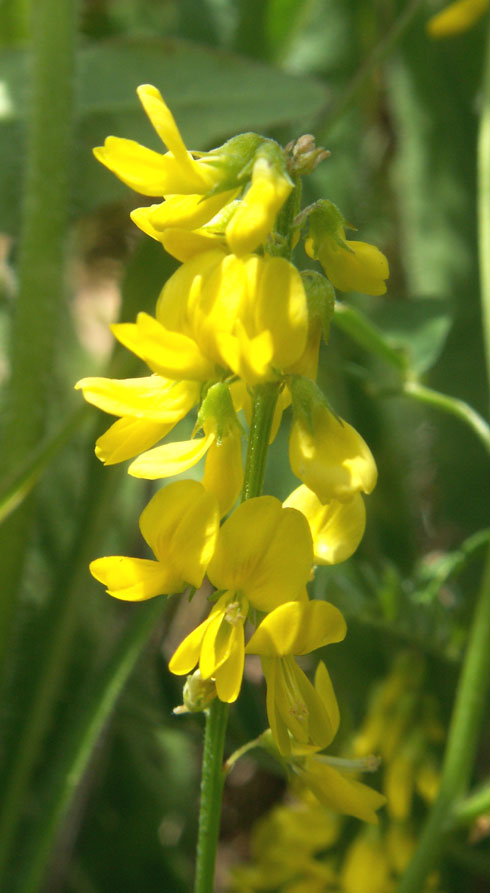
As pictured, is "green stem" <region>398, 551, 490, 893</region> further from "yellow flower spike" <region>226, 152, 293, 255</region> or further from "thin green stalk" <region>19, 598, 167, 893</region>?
"yellow flower spike" <region>226, 152, 293, 255</region>

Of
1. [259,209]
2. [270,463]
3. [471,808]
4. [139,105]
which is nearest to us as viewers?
[259,209]

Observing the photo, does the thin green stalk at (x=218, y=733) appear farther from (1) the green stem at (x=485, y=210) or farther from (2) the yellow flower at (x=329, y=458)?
(1) the green stem at (x=485, y=210)

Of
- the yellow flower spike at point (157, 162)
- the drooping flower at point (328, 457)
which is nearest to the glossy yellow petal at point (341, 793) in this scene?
the drooping flower at point (328, 457)

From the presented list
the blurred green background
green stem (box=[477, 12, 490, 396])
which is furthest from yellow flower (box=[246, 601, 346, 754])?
green stem (box=[477, 12, 490, 396])

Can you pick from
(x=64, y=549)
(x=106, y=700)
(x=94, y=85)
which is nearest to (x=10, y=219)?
(x=94, y=85)

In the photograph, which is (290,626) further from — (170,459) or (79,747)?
(79,747)

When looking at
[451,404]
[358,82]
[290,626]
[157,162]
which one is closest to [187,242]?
[157,162]

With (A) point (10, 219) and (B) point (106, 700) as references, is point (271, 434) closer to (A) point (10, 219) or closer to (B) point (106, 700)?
(B) point (106, 700)
